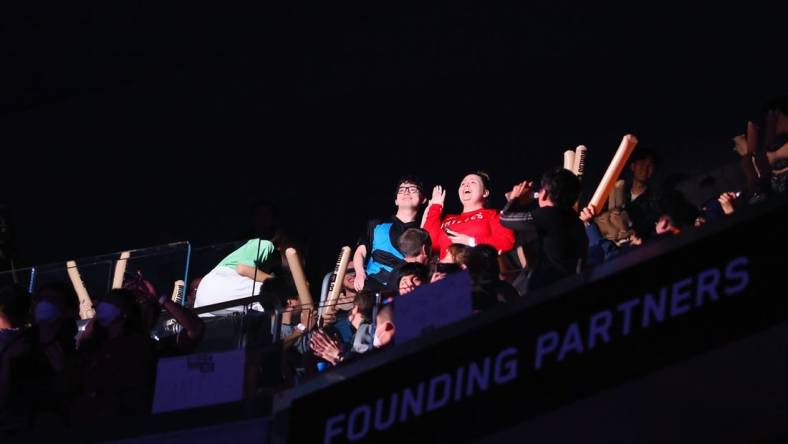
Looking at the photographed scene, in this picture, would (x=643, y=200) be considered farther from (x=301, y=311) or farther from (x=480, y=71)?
(x=480, y=71)

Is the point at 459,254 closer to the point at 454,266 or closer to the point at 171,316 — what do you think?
the point at 454,266

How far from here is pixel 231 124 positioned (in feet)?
31.5

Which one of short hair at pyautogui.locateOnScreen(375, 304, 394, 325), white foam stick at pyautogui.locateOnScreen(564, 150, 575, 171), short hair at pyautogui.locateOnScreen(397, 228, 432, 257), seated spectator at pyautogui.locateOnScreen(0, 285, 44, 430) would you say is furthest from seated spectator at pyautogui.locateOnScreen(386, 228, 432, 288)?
seated spectator at pyautogui.locateOnScreen(0, 285, 44, 430)

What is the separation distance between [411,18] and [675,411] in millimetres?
5820

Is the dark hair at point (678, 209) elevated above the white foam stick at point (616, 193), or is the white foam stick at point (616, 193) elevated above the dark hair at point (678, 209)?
the white foam stick at point (616, 193)

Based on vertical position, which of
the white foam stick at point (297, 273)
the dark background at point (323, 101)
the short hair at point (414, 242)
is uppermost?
the dark background at point (323, 101)

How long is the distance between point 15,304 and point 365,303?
151 centimetres

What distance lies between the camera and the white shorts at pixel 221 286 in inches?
206

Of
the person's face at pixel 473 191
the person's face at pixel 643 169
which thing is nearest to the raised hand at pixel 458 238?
the person's face at pixel 473 191

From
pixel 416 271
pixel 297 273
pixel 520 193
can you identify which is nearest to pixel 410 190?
pixel 297 273

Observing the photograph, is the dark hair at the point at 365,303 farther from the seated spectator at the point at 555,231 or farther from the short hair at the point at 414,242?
the short hair at the point at 414,242

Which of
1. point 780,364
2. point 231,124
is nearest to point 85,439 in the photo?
point 780,364

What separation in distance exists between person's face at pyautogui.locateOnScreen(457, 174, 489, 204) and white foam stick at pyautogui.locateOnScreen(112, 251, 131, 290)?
1.81m

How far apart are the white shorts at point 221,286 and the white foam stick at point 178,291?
0.66 feet
